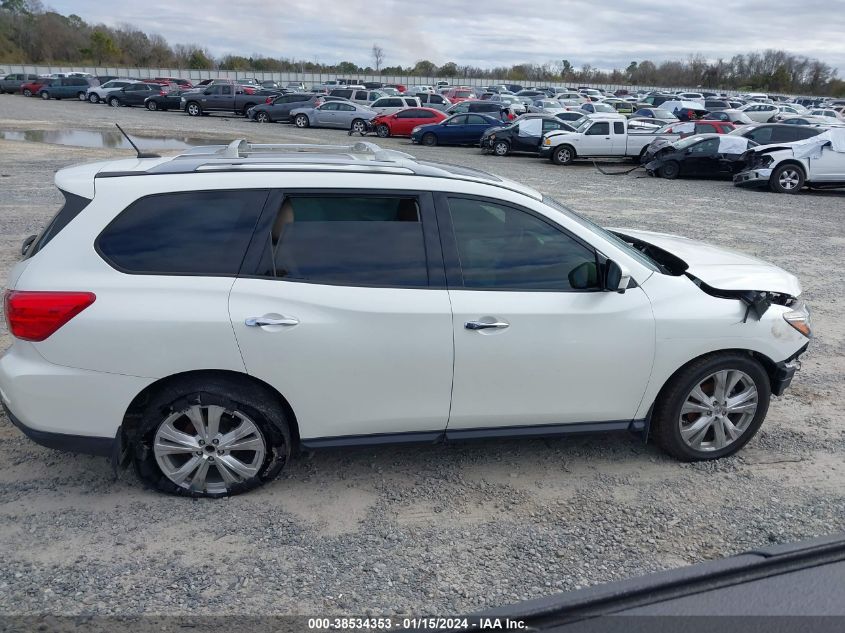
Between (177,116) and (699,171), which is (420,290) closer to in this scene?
(699,171)

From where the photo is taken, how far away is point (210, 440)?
371 centimetres

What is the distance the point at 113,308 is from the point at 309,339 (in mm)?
975

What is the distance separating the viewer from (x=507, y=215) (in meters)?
3.97

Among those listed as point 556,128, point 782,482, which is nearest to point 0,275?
point 782,482

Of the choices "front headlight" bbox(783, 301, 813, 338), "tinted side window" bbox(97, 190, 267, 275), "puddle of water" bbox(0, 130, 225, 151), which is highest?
"puddle of water" bbox(0, 130, 225, 151)

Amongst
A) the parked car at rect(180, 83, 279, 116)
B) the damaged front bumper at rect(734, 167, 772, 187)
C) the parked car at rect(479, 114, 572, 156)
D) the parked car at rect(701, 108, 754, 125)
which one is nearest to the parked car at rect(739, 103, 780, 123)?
the parked car at rect(701, 108, 754, 125)

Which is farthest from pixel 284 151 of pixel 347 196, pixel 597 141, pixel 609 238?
pixel 597 141

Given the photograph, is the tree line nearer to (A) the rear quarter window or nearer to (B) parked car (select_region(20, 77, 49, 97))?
(B) parked car (select_region(20, 77, 49, 97))

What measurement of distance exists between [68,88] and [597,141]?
3787 centimetres

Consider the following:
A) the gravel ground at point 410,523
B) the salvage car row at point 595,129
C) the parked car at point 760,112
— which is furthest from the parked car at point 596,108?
the gravel ground at point 410,523

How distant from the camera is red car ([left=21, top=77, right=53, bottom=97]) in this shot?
47125 millimetres

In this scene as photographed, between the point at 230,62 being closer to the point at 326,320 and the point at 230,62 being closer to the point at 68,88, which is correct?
the point at 68,88

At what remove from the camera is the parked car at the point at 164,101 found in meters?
39.1

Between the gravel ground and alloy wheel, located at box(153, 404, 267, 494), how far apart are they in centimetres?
14
